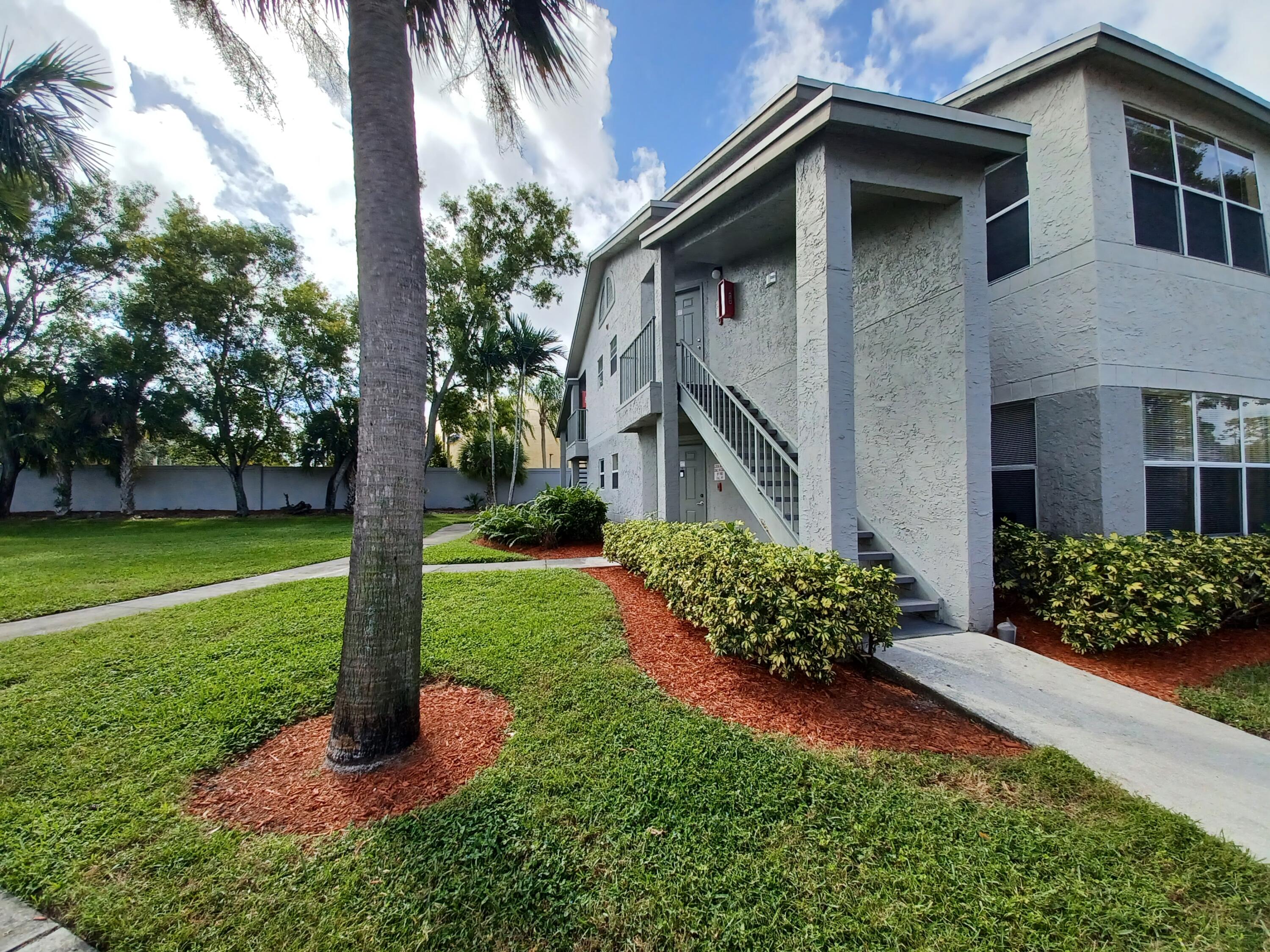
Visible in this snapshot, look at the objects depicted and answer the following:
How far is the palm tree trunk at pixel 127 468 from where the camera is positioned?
19828 mm

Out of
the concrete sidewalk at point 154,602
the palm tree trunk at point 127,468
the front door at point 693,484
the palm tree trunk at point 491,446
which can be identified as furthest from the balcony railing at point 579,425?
the palm tree trunk at point 127,468

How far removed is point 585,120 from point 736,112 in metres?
4.57

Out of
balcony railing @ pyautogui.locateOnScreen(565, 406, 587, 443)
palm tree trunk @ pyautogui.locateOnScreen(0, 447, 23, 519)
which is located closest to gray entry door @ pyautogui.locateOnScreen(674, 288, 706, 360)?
balcony railing @ pyautogui.locateOnScreen(565, 406, 587, 443)

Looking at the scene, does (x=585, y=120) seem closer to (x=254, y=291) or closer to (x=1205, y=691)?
(x=1205, y=691)

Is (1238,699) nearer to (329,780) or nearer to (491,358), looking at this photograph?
(329,780)

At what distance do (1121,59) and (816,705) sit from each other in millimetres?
8470

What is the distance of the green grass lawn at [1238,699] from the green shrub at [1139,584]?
44 centimetres

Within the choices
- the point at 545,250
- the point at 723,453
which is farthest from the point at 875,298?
the point at 545,250

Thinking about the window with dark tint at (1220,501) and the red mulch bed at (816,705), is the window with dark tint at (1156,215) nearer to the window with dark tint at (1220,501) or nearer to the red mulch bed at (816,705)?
the window with dark tint at (1220,501)

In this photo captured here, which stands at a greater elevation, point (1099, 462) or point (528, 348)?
point (528, 348)

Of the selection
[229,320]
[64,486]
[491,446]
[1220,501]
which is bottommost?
[1220,501]

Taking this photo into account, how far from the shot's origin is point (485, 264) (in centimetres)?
2384

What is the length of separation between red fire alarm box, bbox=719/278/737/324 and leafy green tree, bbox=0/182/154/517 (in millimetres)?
24413

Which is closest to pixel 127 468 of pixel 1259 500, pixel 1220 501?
pixel 1220 501
